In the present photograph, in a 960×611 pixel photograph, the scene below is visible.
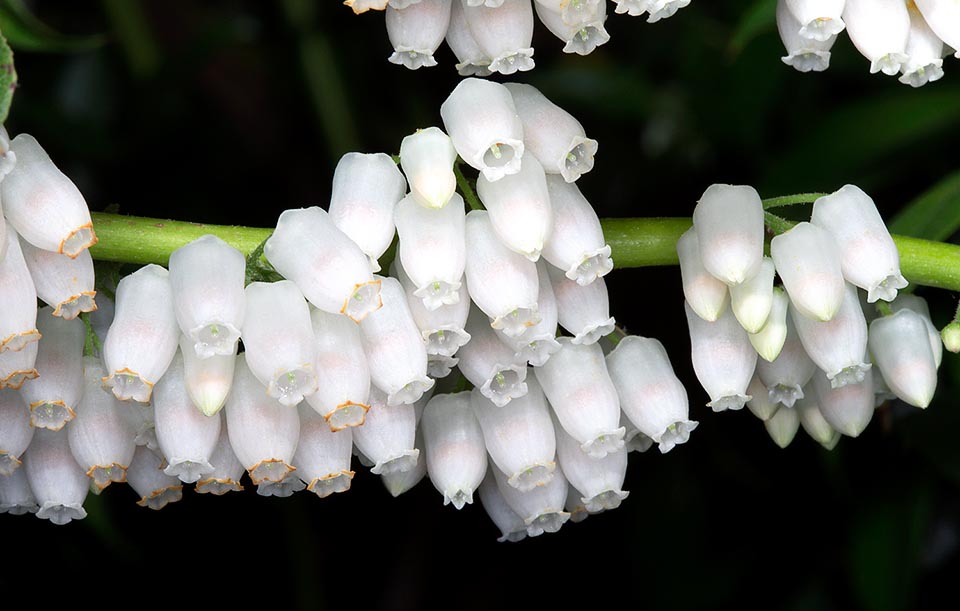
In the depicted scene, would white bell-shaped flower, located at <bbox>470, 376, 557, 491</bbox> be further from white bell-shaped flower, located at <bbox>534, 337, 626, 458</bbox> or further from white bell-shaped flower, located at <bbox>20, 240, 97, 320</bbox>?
white bell-shaped flower, located at <bbox>20, 240, 97, 320</bbox>

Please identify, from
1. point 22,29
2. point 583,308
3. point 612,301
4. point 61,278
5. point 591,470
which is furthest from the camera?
point 612,301

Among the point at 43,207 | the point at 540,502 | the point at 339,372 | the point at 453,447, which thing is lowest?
the point at 540,502

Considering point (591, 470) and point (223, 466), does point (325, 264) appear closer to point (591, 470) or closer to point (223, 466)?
point (223, 466)

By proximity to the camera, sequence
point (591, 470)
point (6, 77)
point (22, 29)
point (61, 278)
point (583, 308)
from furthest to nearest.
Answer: point (22, 29) < point (591, 470) < point (583, 308) < point (61, 278) < point (6, 77)

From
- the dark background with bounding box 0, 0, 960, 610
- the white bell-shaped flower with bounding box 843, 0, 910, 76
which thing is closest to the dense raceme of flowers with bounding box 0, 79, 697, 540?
the white bell-shaped flower with bounding box 843, 0, 910, 76

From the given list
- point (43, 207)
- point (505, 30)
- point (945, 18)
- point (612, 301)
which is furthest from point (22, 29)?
point (612, 301)

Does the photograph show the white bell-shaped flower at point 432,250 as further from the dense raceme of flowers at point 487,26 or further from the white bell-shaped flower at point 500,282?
the dense raceme of flowers at point 487,26

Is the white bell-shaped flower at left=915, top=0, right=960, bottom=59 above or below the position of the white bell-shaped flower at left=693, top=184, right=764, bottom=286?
above
